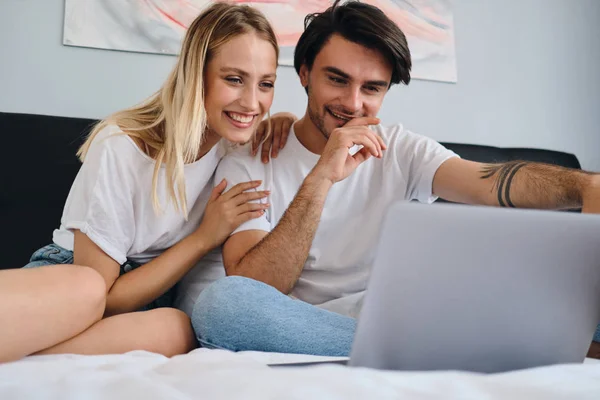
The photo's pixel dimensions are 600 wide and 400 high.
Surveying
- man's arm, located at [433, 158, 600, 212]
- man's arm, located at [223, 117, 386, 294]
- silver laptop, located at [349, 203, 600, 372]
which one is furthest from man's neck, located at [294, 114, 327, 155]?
silver laptop, located at [349, 203, 600, 372]

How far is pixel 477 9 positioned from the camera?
2564mm

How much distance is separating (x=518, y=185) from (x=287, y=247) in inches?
21.1

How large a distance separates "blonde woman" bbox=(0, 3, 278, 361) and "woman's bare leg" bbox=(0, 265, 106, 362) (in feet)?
0.21

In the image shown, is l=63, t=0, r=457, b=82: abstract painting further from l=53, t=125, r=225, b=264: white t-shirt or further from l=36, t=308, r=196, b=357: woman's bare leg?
l=36, t=308, r=196, b=357: woman's bare leg

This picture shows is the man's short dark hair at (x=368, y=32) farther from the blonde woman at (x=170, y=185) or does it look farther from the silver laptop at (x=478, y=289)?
the silver laptop at (x=478, y=289)

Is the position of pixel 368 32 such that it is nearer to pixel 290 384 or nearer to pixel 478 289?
pixel 478 289

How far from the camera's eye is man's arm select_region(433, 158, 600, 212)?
50.7 inches

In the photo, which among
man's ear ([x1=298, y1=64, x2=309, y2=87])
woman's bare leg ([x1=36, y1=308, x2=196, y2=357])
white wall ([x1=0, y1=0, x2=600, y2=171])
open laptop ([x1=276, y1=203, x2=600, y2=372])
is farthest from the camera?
white wall ([x1=0, y1=0, x2=600, y2=171])

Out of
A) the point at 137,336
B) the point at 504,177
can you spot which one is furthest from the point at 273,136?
the point at 137,336

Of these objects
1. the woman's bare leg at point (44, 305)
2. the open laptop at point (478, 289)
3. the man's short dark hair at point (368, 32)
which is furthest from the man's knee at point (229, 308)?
the man's short dark hair at point (368, 32)

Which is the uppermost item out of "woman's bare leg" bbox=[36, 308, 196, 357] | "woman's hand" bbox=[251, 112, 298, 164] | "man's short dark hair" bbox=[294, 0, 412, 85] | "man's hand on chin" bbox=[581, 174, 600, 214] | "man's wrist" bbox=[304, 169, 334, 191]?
"man's short dark hair" bbox=[294, 0, 412, 85]

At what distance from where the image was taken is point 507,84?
2611 mm

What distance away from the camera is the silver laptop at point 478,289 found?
2.07 ft

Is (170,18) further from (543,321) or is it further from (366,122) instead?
(543,321)
